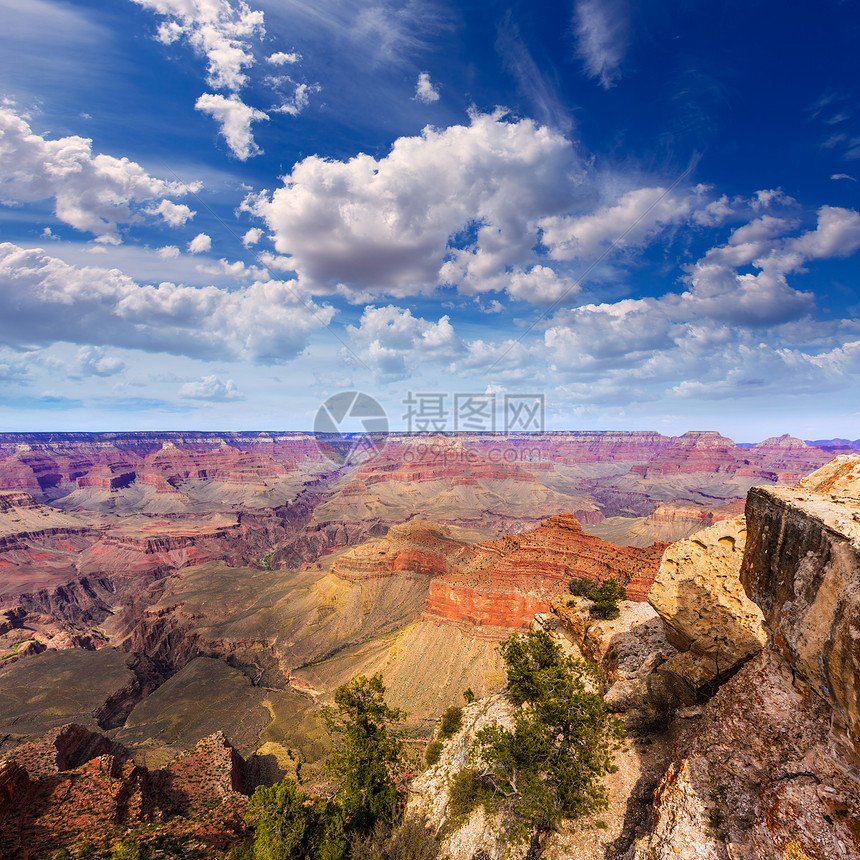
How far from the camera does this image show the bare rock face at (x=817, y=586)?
316 inches

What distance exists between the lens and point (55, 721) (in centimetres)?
5331

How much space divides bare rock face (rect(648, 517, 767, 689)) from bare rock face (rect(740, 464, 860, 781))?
91.8 inches

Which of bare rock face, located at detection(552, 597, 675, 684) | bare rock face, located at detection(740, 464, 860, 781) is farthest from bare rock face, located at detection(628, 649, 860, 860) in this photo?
bare rock face, located at detection(552, 597, 675, 684)

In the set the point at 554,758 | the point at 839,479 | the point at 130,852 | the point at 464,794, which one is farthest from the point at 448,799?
the point at 839,479

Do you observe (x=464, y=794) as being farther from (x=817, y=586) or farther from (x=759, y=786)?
(x=817, y=586)

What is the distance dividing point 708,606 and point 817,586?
642 cm

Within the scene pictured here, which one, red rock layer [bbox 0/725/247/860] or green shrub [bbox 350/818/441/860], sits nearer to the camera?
green shrub [bbox 350/818/441/860]

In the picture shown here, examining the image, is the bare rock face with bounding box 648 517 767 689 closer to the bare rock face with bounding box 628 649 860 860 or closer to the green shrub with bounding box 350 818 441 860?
the bare rock face with bounding box 628 649 860 860

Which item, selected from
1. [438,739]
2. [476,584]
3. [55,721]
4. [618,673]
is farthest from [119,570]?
[618,673]

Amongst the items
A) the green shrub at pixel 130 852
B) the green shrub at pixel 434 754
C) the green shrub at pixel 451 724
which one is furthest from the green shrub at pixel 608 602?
the green shrub at pixel 130 852

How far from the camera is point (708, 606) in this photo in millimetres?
14656

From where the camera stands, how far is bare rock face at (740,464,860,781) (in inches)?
316

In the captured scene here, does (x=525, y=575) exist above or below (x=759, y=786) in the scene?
below

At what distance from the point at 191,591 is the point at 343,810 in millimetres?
94869
